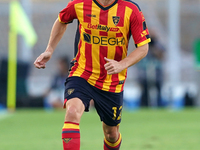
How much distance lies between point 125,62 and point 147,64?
9374 mm

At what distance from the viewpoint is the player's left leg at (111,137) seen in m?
5.23

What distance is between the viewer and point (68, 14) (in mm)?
4754

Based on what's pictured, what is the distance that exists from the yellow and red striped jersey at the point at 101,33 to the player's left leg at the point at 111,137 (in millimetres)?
544

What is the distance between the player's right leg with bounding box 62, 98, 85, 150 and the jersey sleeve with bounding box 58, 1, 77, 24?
3.01 ft

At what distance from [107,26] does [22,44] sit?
10330 mm

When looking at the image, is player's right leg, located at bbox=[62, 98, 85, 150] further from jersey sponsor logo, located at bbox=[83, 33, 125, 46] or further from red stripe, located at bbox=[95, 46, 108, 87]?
jersey sponsor logo, located at bbox=[83, 33, 125, 46]

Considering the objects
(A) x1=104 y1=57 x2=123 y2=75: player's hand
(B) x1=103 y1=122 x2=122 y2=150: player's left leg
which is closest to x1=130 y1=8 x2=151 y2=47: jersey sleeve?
(A) x1=104 y1=57 x2=123 y2=75: player's hand

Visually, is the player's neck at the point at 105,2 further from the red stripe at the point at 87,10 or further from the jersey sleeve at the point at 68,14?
the jersey sleeve at the point at 68,14

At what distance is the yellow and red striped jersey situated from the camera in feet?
15.0

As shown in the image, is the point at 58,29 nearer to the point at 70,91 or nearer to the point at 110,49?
the point at 110,49

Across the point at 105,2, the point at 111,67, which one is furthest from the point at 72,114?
the point at 105,2

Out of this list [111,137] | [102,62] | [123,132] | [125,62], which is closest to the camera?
[125,62]

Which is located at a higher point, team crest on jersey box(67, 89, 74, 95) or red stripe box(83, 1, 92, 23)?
red stripe box(83, 1, 92, 23)

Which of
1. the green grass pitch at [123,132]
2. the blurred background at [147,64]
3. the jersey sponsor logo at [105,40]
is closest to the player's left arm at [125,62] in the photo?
the jersey sponsor logo at [105,40]
